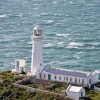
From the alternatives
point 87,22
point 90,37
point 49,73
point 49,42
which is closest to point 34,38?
point 49,73

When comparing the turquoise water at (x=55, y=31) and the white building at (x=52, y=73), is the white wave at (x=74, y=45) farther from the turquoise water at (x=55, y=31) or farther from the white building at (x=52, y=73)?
the white building at (x=52, y=73)

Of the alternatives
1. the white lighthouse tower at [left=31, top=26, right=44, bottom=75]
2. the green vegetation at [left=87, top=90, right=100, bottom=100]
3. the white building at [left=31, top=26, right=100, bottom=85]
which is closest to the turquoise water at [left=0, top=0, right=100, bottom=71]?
the white lighthouse tower at [left=31, top=26, right=44, bottom=75]

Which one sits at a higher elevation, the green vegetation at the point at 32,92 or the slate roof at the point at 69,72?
the slate roof at the point at 69,72

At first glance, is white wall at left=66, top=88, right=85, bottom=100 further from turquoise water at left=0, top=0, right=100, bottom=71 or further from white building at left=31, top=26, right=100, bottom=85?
turquoise water at left=0, top=0, right=100, bottom=71

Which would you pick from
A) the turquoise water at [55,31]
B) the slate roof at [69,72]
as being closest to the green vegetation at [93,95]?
the slate roof at [69,72]

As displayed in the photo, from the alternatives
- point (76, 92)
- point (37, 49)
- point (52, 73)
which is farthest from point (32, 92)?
point (37, 49)
